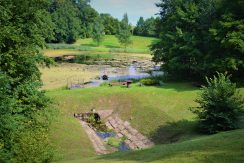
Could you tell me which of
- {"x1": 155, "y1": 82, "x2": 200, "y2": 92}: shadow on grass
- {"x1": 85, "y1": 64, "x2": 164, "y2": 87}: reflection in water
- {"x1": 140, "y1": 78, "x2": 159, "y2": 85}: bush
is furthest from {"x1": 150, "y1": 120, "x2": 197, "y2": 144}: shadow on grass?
{"x1": 85, "y1": 64, "x2": 164, "y2": 87}: reflection in water

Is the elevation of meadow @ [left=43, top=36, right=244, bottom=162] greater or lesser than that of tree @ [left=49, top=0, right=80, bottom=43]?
lesser

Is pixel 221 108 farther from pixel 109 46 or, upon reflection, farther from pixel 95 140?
pixel 109 46

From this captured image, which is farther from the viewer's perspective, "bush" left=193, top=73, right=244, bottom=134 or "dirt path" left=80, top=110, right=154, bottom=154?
"dirt path" left=80, top=110, right=154, bottom=154

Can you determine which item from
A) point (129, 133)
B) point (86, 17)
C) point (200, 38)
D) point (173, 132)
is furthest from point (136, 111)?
point (86, 17)

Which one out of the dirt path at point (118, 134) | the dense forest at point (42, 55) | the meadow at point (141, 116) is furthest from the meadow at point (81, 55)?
the dirt path at point (118, 134)

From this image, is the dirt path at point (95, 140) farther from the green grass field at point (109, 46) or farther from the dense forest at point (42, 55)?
the green grass field at point (109, 46)

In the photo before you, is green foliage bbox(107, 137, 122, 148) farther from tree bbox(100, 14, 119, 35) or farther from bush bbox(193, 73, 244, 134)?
tree bbox(100, 14, 119, 35)

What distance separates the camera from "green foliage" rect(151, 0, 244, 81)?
4312cm

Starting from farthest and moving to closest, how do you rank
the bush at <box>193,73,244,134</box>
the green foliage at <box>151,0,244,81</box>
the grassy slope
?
the green foliage at <box>151,0,244,81</box> < the bush at <box>193,73,244,134</box> < the grassy slope

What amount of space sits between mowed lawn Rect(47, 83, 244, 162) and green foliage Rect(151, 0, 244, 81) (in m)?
3.80

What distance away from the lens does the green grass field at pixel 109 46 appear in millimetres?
126500

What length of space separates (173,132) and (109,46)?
109 meters

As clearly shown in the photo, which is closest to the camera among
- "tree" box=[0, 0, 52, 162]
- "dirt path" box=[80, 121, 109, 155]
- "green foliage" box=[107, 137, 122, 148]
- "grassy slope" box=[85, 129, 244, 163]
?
"grassy slope" box=[85, 129, 244, 163]

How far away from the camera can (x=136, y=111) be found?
3819 cm
